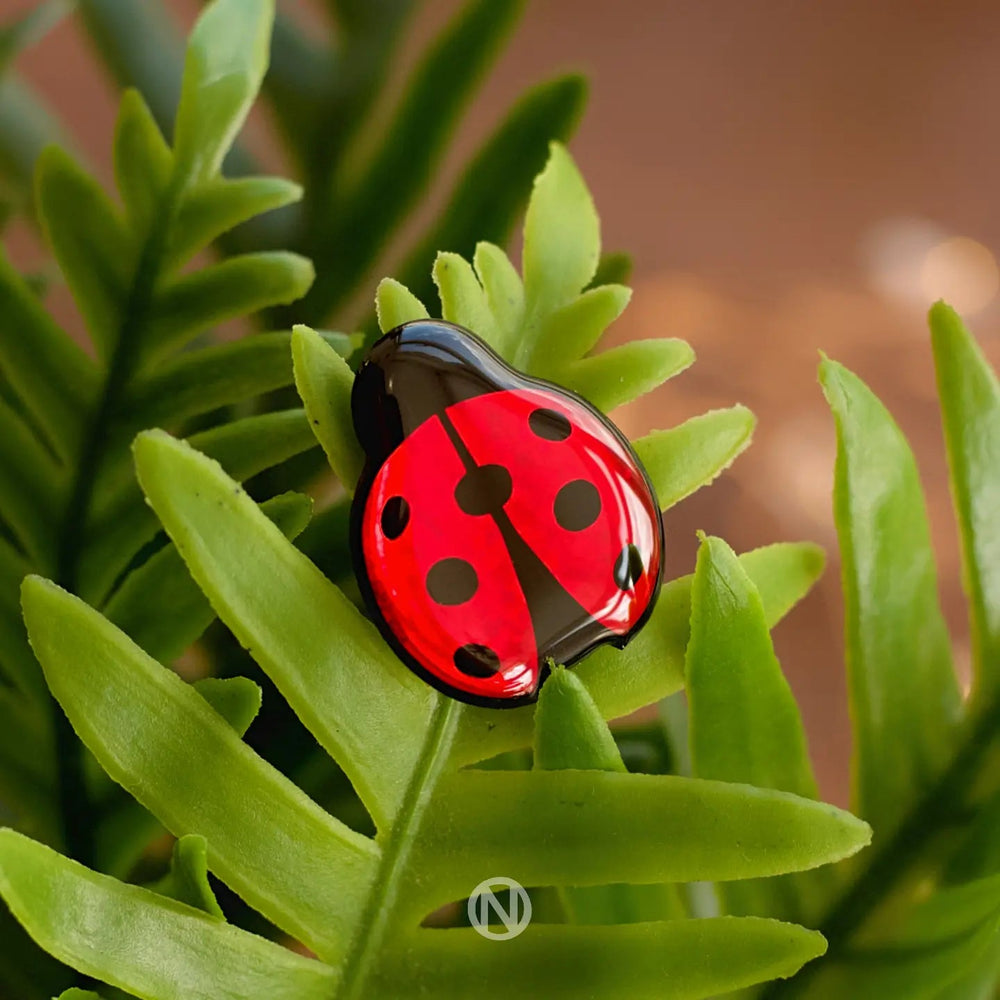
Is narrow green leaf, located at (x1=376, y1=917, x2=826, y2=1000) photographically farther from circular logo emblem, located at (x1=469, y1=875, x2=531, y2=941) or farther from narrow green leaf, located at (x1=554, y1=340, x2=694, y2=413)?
narrow green leaf, located at (x1=554, y1=340, x2=694, y2=413)

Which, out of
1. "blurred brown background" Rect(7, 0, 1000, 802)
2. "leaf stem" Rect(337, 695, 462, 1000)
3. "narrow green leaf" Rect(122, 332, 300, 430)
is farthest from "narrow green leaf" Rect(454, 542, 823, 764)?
"blurred brown background" Rect(7, 0, 1000, 802)

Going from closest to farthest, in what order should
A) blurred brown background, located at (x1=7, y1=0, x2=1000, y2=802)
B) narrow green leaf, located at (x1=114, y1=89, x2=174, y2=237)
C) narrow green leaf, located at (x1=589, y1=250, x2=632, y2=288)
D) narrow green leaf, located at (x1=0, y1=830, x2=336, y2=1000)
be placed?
narrow green leaf, located at (x1=0, y1=830, x2=336, y2=1000) → narrow green leaf, located at (x1=114, y1=89, x2=174, y2=237) → narrow green leaf, located at (x1=589, y1=250, x2=632, y2=288) → blurred brown background, located at (x1=7, y1=0, x2=1000, y2=802)

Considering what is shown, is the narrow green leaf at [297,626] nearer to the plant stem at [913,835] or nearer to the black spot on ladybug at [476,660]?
the black spot on ladybug at [476,660]

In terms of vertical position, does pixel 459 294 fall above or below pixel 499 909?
above

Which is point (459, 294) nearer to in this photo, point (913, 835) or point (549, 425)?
point (549, 425)

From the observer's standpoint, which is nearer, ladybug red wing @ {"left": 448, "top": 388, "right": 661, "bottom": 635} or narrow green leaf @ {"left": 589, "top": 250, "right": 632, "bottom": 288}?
ladybug red wing @ {"left": 448, "top": 388, "right": 661, "bottom": 635}

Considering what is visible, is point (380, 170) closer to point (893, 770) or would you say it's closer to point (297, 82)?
point (297, 82)

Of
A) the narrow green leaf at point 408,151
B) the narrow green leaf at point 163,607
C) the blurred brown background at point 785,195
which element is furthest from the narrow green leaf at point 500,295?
the blurred brown background at point 785,195

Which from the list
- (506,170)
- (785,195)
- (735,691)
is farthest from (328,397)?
(785,195)
